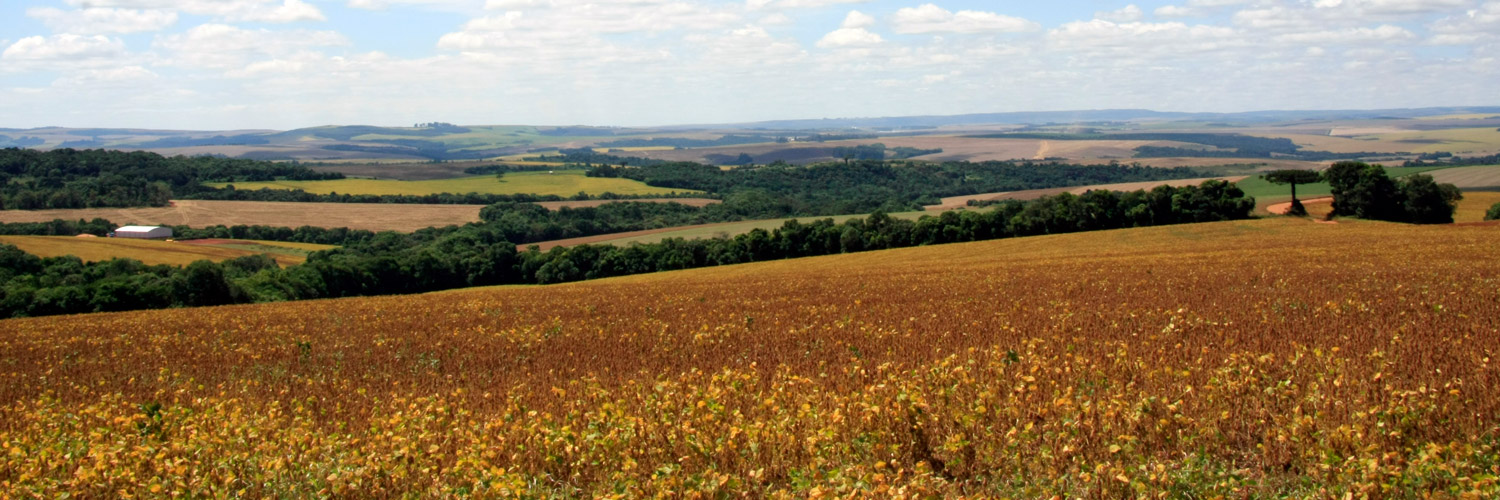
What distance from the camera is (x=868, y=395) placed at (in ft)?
26.5

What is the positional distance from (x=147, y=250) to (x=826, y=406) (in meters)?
74.2

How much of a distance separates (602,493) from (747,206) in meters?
115

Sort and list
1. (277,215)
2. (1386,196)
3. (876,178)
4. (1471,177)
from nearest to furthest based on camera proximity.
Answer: (1386,196)
(1471,177)
(277,215)
(876,178)

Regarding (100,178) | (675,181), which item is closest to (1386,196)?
(675,181)

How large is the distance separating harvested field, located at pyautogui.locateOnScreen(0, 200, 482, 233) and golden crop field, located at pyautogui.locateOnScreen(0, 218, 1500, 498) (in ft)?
289

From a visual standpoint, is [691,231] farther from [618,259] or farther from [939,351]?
[939,351]

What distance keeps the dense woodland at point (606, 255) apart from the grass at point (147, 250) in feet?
13.0

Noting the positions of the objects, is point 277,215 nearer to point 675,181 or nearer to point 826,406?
point 675,181

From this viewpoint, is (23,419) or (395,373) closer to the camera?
(23,419)

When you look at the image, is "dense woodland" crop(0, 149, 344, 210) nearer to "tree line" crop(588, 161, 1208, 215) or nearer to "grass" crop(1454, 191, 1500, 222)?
"tree line" crop(588, 161, 1208, 215)

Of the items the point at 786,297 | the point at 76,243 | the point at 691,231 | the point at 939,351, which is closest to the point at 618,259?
the point at 691,231

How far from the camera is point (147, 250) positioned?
221 ft

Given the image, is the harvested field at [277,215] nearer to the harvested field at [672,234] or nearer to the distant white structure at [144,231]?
the distant white structure at [144,231]

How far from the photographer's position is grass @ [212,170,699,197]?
135250mm
